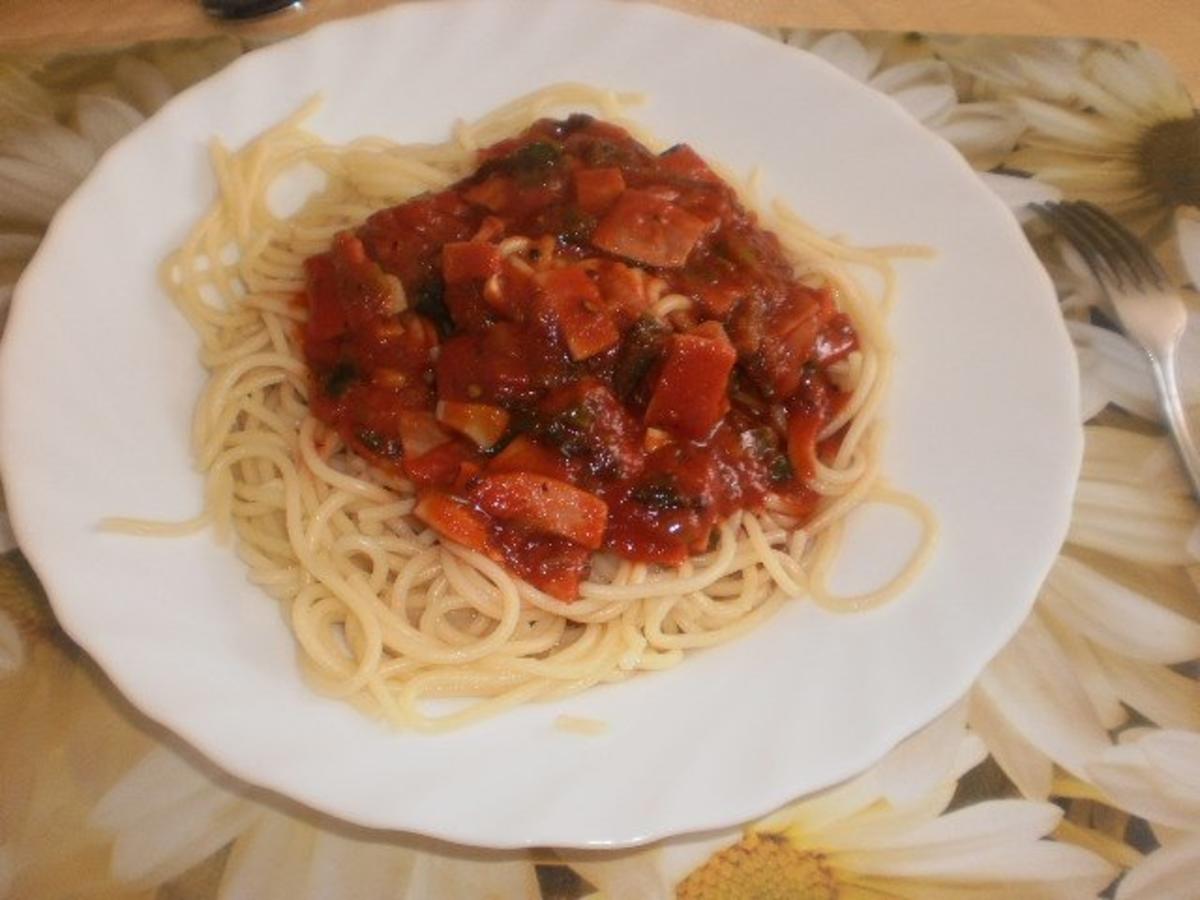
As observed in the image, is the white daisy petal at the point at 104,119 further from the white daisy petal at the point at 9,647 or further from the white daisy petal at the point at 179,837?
the white daisy petal at the point at 179,837

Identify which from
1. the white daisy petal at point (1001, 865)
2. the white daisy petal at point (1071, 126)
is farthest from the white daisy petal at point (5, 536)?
the white daisy petal at point (1071, 126)

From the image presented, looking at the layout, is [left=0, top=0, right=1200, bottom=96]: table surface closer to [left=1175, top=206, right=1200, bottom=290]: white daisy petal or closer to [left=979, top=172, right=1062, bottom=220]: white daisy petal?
[left=1175, top=206, right=1200, bottom=290]: white daisy petal

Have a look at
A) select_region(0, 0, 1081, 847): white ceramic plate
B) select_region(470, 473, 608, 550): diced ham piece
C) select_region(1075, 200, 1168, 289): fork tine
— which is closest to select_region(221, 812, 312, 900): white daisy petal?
select_region(0, 0, 1081, 847): white ceramic plate

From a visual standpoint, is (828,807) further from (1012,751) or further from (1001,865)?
(1012,751)

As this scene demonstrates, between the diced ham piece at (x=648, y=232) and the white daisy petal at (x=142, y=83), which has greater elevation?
the diced ham piece at (x=648, y=232)

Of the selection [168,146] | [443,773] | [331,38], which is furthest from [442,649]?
[331,38]

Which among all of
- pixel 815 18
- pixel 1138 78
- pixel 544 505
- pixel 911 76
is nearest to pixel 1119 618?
pixel 544 505
